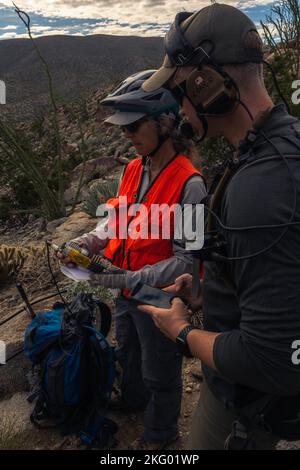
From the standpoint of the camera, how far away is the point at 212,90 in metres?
1.30

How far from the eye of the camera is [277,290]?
1.11 meters

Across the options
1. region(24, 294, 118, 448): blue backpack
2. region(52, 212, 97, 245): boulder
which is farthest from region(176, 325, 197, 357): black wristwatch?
region(52, 212, 97, 245): boulder

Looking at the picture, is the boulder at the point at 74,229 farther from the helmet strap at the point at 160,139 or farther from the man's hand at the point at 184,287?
the man's hand at the point at 184,287

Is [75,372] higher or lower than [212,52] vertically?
lower

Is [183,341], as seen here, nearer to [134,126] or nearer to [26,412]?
[134,126]

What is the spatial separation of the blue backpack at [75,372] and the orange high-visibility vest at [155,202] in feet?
2.06

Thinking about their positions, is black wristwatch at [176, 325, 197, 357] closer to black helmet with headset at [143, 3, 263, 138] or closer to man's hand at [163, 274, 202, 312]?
man's hand at [163, 274, 202, 312]

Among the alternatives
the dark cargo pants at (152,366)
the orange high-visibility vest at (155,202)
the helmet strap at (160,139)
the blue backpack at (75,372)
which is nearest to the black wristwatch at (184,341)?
the orange high-visibility vest at (155,202)

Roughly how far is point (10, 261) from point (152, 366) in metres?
3.78

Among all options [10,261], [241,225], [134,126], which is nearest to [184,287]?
[241,225]

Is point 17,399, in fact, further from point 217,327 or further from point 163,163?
point 217,327

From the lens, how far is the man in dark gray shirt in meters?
1.11

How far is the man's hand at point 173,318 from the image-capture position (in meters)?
A: 1.53

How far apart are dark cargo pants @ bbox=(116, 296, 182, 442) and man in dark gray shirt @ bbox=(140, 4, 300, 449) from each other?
851 mm
